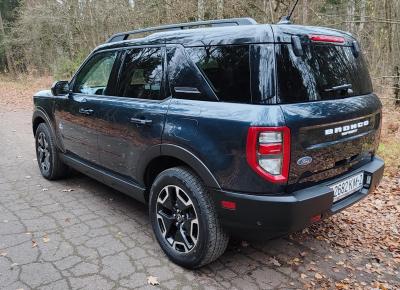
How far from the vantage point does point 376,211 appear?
4406 mm

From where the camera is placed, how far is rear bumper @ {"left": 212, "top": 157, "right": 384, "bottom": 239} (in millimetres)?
2488

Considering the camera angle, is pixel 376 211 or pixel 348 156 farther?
pixel 376 211

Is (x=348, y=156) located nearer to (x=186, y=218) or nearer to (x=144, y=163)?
(x=186, y=218)

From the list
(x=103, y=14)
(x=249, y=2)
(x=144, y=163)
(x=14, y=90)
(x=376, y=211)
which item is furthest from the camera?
(x=14, y=90)

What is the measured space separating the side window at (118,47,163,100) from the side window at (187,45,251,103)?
525mm

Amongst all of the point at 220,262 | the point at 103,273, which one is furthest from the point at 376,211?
the point at 103,273

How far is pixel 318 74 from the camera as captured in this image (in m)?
2.77

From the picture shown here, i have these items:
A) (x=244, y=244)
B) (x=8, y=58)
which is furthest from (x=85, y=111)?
(x=8, y=58)

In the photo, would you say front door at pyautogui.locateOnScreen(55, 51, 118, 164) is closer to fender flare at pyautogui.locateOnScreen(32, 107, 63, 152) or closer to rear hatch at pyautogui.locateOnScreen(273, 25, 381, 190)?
fender flare at pyautogui.locateOnScreen(32, 107, 63, 152)

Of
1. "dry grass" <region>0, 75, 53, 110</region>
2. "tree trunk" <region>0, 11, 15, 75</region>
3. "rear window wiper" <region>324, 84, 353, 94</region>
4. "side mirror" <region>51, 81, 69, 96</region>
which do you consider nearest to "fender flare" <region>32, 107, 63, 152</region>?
"side mirror" <region>51, 81, 69, 96</region>

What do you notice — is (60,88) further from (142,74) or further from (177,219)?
(177,219)

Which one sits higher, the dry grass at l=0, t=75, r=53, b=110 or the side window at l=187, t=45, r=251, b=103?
the side window at l=187, t=45, r=251, b=103

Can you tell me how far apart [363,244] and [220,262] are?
1.47 meters

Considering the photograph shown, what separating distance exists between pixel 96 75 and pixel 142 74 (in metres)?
1.00
